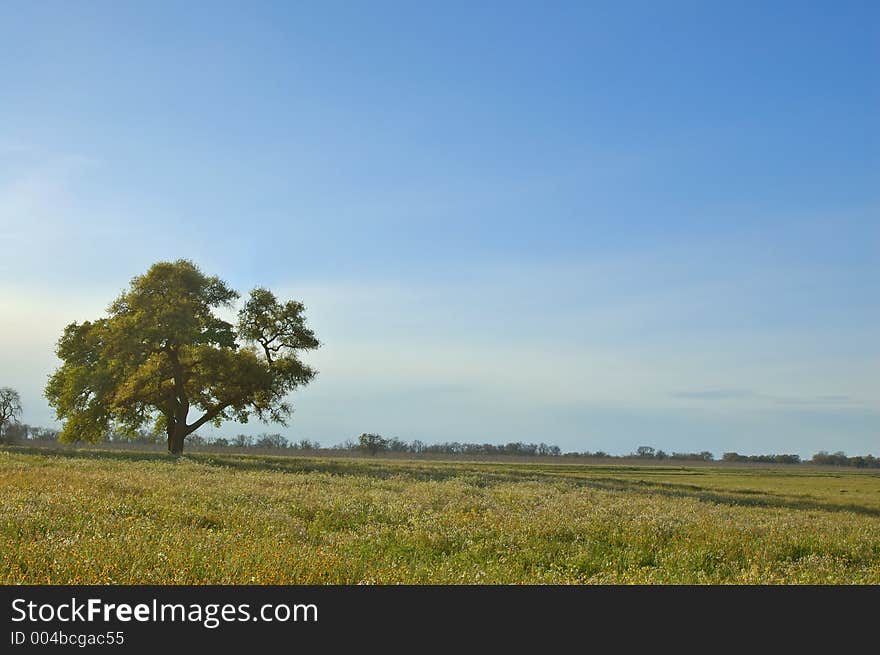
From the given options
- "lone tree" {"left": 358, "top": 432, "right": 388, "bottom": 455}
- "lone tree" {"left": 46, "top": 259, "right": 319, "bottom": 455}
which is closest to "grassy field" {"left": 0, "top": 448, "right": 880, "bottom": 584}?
"lone tree" {"left": 46, "top": 259, "right": 319, "bottom": 455}

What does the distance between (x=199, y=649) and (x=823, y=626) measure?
6.17 m

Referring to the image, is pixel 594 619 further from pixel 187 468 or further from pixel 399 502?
pixel 187 468

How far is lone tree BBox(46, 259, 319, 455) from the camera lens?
48906 millimetres

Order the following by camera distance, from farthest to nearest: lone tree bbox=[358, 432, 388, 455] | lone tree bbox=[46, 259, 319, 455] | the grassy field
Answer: lone tree bbox=[358, 432, 388, 455]
lone tree bbox=[46, 259, 319, 455]
the grassy field

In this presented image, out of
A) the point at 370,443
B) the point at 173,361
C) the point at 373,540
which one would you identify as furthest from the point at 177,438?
the point at 370,443

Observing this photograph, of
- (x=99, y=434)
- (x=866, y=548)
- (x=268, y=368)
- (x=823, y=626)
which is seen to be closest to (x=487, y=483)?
(x=866, y=548)

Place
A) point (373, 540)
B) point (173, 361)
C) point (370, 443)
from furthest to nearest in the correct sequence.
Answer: point (370, 443), point (173, 361), point (373, 540)

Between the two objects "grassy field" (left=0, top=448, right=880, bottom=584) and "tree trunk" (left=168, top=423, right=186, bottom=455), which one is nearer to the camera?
"grassy field" (left=0, top=448, right=880, bottom=584)

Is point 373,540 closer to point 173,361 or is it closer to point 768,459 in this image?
point 173,361

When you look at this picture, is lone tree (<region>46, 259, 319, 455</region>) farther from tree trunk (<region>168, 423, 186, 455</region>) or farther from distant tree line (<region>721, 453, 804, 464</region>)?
distant tree line (<region>721, 453, 804, 464</region>)

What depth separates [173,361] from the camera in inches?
1970

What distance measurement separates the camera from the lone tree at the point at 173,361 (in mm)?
48906

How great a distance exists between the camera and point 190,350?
50.2m

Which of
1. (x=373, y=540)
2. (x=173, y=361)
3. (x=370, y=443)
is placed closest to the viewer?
(x=373, y=540)
